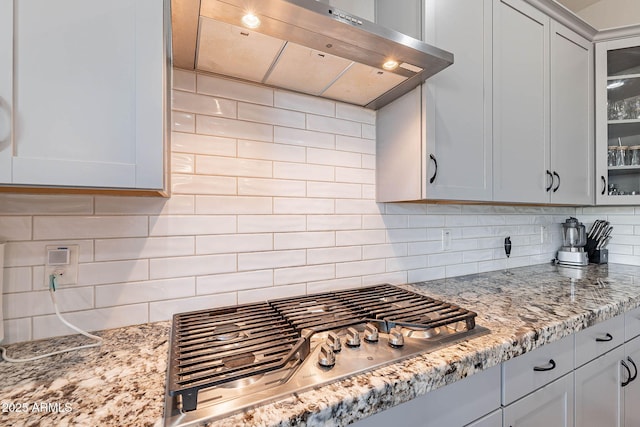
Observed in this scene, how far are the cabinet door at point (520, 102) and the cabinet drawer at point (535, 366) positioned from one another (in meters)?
0.64

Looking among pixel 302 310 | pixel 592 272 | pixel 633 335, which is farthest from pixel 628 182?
pixel 302 310

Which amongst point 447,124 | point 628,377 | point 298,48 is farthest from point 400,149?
point 628,377

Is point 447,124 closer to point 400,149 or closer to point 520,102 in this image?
point 400,149

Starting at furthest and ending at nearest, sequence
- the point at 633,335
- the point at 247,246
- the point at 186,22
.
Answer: the point at 633,335 < the point at 247,246 < the point at 186,22

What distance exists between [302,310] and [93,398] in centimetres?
57

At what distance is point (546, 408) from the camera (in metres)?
0.93

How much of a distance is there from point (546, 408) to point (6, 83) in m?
1.67

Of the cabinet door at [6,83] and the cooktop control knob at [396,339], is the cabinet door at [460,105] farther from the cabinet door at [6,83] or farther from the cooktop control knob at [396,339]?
Result: the cabinet door at [6,83]

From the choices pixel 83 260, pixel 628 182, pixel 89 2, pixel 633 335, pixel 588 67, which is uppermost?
pixel 588 67

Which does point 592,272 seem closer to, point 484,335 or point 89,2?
point 484,335

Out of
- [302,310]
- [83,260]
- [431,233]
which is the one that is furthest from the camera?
[431,233]

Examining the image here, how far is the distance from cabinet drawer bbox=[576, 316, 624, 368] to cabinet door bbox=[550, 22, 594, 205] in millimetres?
664

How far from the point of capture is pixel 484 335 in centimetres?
82

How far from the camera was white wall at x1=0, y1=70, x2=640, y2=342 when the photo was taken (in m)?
0.83
